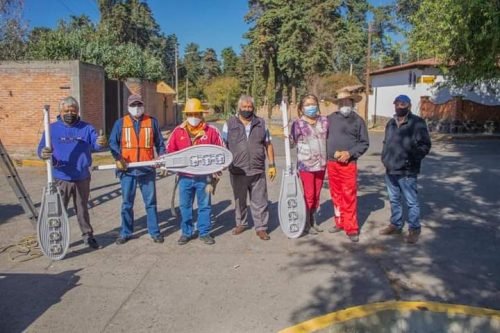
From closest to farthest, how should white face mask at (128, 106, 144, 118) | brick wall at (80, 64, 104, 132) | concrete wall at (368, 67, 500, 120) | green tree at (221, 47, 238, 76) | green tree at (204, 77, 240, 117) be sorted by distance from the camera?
white face mask at (128, 106, 144, 118), brick wall at (80, 64, 104, 132), concrete wall at (368, 67, 500, 120), green tree at (204, 77, 240, 117), green tree at (221, 47, 238, 76)

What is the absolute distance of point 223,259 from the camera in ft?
17.7

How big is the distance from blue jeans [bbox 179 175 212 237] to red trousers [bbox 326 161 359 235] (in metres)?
1.66

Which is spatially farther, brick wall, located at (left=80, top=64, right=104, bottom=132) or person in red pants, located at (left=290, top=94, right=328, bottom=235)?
brick wall, located at (left=80, top=64, right=104, bottom=132)

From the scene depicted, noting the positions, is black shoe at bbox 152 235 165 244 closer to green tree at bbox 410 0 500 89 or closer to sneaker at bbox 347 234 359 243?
sneaker at bbox 347 234 359 243

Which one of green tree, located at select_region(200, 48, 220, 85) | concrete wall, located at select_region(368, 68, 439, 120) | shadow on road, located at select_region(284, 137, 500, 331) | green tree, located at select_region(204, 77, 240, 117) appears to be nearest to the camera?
shadow on road, located at select_region(284, 137, 500, 331)

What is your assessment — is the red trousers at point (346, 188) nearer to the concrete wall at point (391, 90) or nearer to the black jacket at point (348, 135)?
the black jacket at point (348, 135)

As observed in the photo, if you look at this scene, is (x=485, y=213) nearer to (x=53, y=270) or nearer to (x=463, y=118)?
(x=53, y=270)

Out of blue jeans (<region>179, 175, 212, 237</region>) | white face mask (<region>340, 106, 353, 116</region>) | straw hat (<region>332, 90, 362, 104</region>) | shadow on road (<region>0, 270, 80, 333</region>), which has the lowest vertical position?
shadow on road (<region>0, 270, 80, 333</region>)

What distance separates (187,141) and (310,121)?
1.60 m

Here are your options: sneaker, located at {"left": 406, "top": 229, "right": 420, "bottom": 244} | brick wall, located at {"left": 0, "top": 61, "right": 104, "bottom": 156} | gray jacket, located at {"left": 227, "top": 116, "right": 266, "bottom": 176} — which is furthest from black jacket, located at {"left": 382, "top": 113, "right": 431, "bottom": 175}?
brick wall, located at {"left": 0, "top": 61, "right": 104, "bottom": 156}

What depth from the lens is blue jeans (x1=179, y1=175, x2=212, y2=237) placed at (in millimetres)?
5844

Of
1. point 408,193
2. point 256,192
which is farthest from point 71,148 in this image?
point 408,193

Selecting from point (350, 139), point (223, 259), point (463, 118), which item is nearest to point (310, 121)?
point (350, 139)

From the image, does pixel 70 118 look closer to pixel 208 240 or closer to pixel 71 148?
pixel 71 148
